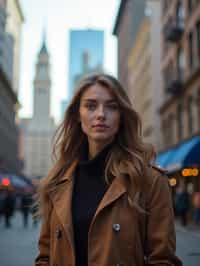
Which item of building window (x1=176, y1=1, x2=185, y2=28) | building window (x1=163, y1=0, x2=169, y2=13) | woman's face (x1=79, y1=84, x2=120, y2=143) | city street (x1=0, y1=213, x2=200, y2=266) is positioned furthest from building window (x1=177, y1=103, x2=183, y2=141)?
woman's face (x1=79, y1=84, x2=120, y2=143)

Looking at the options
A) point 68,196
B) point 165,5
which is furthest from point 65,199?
point 165,5

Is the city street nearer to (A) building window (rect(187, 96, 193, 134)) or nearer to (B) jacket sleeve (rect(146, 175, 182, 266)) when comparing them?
(B) jacket sleeve (rect(146, 175, 182, 266))

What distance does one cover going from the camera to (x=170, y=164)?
82.2ft

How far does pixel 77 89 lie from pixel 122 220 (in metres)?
0.99

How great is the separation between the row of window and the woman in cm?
2282

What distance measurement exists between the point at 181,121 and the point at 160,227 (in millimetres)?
27782

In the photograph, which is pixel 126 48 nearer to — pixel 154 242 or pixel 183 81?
pixel 183 81

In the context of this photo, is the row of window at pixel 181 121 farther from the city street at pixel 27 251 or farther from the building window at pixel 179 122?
the city street at pixel 27 251

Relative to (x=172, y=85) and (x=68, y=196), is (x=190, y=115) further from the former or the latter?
(x=68, y=196)

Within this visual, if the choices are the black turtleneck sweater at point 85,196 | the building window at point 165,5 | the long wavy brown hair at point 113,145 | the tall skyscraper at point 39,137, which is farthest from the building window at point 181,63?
the tall skyscraper at point 39,137

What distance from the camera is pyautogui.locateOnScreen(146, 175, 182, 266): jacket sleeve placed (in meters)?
2.19

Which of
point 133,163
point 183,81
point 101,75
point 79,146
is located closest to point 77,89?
point 101,75

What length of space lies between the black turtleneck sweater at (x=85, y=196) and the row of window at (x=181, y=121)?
75.1 feet

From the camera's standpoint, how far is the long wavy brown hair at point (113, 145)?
7.87 ft
